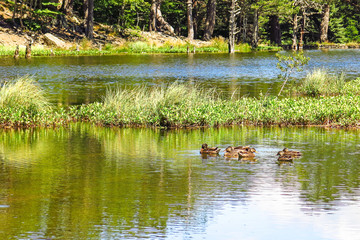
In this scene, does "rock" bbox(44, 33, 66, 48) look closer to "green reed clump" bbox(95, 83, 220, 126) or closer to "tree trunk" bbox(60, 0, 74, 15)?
"tree trunk" bbox(60, 0, 74, 15)

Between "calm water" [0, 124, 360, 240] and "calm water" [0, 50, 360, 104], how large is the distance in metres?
13.4

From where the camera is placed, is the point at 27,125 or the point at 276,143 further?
the point at 27,125

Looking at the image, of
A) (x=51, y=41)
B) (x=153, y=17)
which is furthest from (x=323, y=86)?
(x=153, y=17)

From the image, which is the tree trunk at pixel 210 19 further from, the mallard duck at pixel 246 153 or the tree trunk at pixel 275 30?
the mallard duck at pixel 246 153

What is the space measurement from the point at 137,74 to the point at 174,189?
110 feet

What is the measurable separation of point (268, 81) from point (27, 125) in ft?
74.0

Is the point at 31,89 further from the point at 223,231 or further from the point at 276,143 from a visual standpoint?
the point at 223,231

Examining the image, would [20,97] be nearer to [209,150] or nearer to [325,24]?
[209,150]

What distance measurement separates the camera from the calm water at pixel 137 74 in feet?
117

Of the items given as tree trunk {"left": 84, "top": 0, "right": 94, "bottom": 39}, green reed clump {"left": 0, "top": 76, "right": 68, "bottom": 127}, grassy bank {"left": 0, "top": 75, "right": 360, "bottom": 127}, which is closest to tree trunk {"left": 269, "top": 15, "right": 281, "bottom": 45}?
tree trunk {"left": 84, "top": 0, "right": 94, "bottom": 39}

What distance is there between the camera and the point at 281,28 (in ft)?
342

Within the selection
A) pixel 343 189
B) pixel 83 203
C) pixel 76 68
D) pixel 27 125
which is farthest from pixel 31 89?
pixel 76 68

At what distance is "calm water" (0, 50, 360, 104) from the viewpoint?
3562cm

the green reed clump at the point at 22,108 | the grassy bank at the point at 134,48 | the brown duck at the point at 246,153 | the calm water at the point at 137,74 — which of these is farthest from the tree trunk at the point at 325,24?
the brown duck at the point at 246,153
